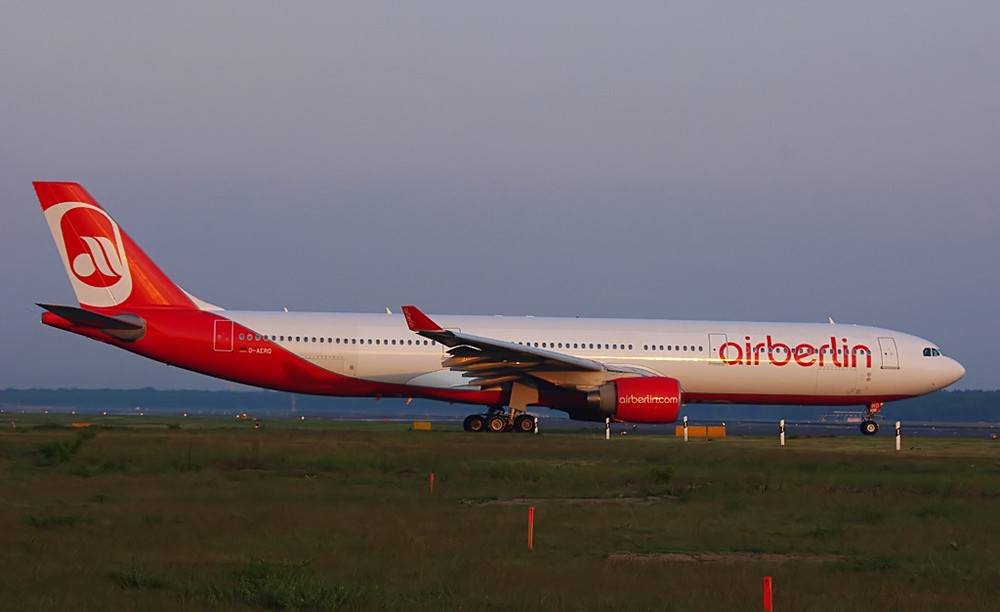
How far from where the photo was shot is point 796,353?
32.0 meters

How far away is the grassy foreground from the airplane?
631cm

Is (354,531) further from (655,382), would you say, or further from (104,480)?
(655,382)

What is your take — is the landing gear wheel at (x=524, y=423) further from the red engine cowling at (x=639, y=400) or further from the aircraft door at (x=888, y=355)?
the aircraft door at (x=888, y=355)

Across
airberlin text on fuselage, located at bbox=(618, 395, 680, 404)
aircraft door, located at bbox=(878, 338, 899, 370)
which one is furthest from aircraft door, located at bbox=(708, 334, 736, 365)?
aircraft door, located at bbox=(878, 338, 899, 370)

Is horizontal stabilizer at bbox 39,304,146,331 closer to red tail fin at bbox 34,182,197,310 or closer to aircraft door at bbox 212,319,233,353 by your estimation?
red tail fin at bbox 34,182,197,310

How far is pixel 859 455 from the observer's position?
23062 mm

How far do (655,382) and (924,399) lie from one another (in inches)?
3392

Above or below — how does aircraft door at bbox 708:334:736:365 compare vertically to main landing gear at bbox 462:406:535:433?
above

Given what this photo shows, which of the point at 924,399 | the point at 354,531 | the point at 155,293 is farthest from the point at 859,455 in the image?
the point at 924,399

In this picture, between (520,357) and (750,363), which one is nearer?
(520,357)

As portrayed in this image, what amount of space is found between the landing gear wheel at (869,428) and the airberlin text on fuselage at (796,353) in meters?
2.30

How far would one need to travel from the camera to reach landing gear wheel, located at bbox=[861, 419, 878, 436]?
111 ft

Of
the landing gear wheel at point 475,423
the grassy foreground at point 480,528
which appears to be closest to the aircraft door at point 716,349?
the landing gear wheel at point 475,423

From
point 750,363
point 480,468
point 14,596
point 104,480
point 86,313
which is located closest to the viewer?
point 14,596
